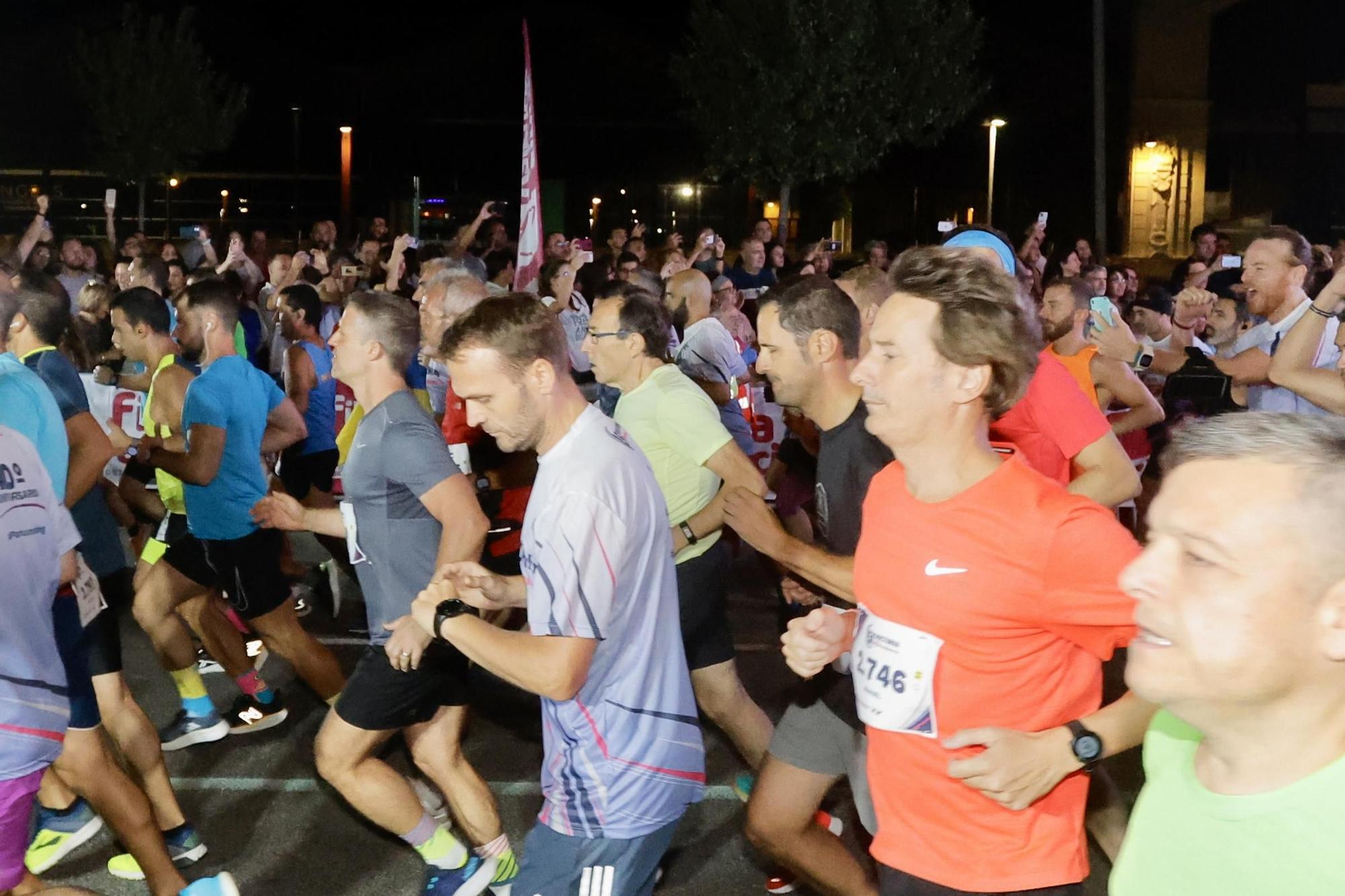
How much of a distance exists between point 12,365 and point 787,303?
2.33 meters

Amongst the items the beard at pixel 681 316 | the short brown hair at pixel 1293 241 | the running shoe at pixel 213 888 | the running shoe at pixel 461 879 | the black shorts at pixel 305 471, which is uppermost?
the short brown hair at pixel 1293 241

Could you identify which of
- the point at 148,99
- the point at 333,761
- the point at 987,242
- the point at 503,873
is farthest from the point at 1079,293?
the point at 148,99

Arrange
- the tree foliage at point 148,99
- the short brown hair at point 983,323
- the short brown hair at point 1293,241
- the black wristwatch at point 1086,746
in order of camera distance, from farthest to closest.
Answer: the tree foliage at point 148,99 < the short brown hair at point 1293,241 < the short brown hair at point 983,323 < the black wristwatch at point 1086,746

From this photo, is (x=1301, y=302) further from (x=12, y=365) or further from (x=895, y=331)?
(x=12, y=365)

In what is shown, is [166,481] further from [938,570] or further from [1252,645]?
[1252,645]

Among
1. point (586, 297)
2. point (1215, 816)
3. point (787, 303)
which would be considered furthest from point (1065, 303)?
point (586, 297)

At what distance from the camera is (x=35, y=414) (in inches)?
161

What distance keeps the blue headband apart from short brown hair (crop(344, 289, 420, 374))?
179 cm

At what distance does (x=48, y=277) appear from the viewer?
5926 mm

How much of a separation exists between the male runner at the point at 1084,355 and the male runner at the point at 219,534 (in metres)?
3.80

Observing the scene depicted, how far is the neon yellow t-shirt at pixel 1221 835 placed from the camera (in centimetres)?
154

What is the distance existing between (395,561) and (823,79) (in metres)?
25.0

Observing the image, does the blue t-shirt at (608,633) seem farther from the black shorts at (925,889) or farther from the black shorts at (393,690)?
the black shorts at (393,690)

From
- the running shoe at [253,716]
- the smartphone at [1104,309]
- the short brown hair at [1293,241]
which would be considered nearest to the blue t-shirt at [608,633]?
the running shoe at [253,716]
